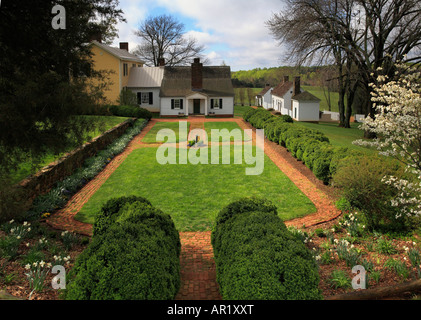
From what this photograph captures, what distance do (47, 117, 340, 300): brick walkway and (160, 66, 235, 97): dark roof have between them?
74.5ft

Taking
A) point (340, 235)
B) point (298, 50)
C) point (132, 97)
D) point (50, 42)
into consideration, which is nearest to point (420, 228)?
point (340, 235)

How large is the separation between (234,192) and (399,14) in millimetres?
20376

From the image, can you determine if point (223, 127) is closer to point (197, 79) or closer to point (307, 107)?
point (197, 79)

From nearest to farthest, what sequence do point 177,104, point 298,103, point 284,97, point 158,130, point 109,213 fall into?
point 109,213
point 158,130
point 177,104
point 298,103
point 284,97

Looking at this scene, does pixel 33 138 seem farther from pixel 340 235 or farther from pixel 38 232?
pixel 340 235

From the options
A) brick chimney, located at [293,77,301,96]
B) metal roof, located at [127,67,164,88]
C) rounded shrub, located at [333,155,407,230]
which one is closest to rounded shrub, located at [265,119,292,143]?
rounded shrub, located at [333,155,407,230]

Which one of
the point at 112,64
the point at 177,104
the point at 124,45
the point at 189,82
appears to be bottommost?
the point at 177,104

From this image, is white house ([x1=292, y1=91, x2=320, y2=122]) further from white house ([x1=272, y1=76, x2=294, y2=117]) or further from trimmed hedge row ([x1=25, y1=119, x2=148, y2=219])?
trimmed hedge row ([x1=25, y1=119, x2=148, y2=219])

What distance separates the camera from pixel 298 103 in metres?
43.6

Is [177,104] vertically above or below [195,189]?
above

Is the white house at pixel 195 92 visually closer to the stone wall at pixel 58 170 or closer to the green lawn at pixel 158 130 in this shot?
the green lawn at pixel 158 130

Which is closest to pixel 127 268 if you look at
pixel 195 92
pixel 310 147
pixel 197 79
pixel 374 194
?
pixel 374 194

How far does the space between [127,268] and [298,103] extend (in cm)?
4140

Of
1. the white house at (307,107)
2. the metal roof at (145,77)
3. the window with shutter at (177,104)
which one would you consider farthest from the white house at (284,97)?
the metal roof at (145,77)
